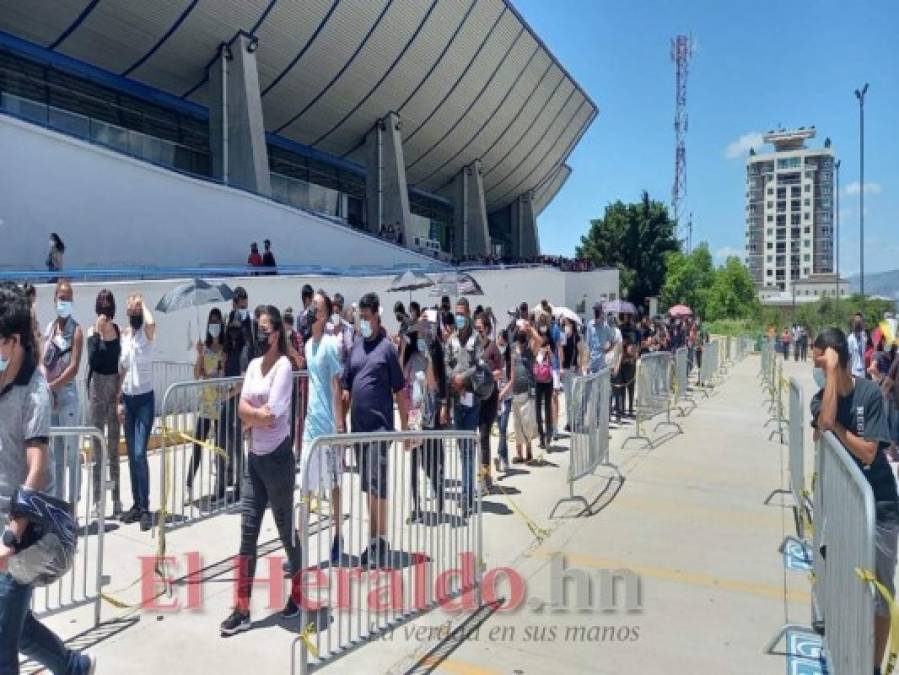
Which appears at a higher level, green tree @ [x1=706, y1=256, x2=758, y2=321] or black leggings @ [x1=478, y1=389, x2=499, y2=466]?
green tree @ [x1=706, y1=256, x2=758, y2=321]

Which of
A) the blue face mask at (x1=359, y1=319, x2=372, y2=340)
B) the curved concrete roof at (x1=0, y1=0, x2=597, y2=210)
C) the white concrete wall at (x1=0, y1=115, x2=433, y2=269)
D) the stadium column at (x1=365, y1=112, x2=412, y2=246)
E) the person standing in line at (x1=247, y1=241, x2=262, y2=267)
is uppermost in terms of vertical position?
the curved concrete roof at (x1=0, y1=0, x2=597, y2=210)

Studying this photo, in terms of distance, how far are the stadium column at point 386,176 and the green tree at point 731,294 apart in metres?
43.8

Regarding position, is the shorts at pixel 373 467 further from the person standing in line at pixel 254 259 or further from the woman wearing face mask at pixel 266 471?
the person standing in line at pixel 254 259

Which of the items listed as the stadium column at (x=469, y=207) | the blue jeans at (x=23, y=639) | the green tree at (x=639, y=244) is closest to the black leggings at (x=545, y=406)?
the blue jeans at (x=23, y=639)

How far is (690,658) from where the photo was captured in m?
3.89

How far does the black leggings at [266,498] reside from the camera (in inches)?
165

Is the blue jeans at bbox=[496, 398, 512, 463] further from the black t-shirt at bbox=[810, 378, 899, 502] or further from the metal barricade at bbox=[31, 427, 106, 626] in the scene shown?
the metal barricade at bbox=[31, 427, 106, 626]

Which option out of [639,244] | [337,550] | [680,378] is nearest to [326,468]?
[337,550]

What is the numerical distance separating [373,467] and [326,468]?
56 centimetres

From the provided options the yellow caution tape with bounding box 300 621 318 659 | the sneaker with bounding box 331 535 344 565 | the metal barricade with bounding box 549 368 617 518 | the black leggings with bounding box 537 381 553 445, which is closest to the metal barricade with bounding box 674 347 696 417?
the black leggings with bounding box 537 381 553 445

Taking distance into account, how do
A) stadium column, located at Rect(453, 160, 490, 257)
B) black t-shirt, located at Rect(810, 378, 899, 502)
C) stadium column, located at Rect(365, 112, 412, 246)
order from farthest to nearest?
stadium column, located at Rect(453, 160, 490, 257) < stadium column, located at Rect(365, 112, 412, 246) < black t-shirt, located at Rect(810, 378, 899, 502)

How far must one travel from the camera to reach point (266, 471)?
13.8 feet

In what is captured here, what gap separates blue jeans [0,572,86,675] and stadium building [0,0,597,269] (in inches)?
604

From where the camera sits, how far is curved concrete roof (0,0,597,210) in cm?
2223
